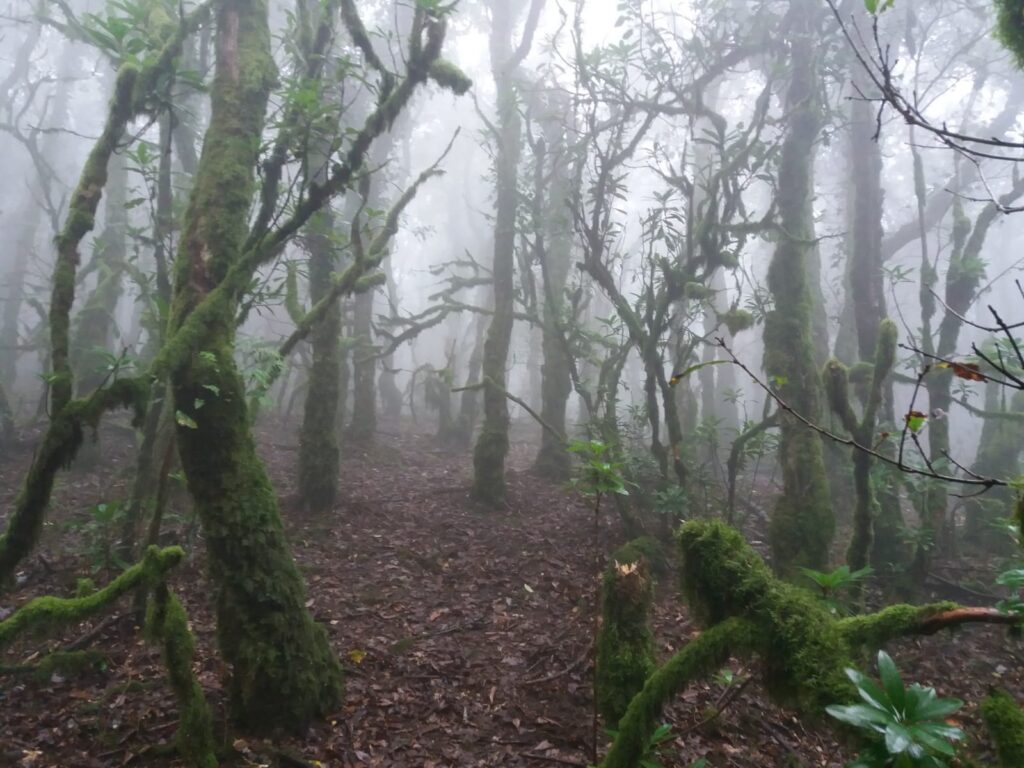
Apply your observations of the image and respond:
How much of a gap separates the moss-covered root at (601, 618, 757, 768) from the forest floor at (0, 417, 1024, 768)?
32cm

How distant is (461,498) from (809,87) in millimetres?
8061

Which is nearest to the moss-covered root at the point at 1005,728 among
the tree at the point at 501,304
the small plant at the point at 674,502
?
the small plant at the point at 674,502

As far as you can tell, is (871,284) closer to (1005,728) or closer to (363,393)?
(1005,728)

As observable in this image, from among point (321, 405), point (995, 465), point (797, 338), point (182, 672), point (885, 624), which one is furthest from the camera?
point (995, 465)

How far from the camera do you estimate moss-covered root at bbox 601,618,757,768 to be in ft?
7.54

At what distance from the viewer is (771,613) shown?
2.30 m

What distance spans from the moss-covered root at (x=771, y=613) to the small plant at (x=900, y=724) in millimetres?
252

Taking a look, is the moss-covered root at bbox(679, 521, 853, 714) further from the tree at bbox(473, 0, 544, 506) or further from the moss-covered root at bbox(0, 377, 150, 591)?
the tree at bbox(473, 0, 544, 506)

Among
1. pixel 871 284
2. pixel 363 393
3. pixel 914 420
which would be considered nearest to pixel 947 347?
pixel 871 284

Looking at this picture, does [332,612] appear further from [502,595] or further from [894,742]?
[894,742]

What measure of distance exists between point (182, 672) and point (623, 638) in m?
2.59

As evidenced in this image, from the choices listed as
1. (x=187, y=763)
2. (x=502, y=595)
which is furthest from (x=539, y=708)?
(x=187, y=763)

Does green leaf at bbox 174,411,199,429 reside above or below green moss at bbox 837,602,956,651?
above

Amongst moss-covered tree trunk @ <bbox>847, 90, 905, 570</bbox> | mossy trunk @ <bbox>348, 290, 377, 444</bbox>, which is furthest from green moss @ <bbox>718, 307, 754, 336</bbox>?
mossy trunk @ <bbox>348, 290, 377, 444</bbox>
